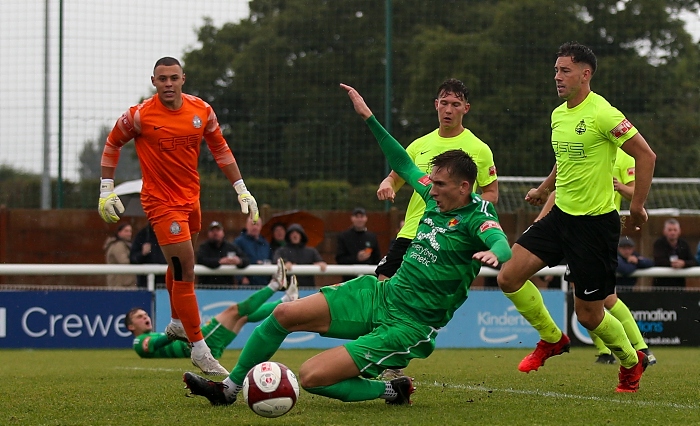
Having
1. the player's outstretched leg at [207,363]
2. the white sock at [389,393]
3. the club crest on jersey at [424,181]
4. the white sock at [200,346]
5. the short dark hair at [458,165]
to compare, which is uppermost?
the short dark hair at [458,165]

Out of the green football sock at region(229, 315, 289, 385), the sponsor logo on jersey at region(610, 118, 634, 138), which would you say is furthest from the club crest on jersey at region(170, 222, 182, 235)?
the sponsor logo on jersey at region(610, 118, 634, 138)

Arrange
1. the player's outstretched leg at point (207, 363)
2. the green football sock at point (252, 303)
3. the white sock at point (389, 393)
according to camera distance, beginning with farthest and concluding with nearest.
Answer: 1. the green football sock at point (252, 303)
2. the player's outstretched leg at point (207, 363)
3. the white sock at point (389, 393)

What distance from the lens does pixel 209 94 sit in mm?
15617

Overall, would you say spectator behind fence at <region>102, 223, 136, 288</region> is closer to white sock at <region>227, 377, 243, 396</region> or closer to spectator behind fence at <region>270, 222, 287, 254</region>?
spectator behind fence at <region>270, 222, 287, 254</region>

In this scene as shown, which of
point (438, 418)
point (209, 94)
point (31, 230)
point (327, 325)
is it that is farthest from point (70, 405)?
point (209, 94)

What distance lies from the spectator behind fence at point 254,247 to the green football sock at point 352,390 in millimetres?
7868

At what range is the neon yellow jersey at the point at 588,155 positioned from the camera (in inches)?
273

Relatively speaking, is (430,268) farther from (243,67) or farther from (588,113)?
(243,67)

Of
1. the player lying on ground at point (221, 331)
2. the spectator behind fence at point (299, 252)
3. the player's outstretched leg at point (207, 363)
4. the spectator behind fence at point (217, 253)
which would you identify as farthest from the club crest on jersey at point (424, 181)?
the spectator behind fence at point (299, 252)

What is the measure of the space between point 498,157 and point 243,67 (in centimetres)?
412

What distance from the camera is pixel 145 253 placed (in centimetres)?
1274

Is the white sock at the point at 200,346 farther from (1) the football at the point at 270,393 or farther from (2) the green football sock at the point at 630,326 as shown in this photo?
(2) the green football sock at the point at 630,326

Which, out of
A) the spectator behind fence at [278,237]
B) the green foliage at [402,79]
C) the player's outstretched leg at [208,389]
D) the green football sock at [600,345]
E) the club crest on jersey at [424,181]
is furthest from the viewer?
the green foliage at [402,79]

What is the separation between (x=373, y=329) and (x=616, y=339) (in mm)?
2135
